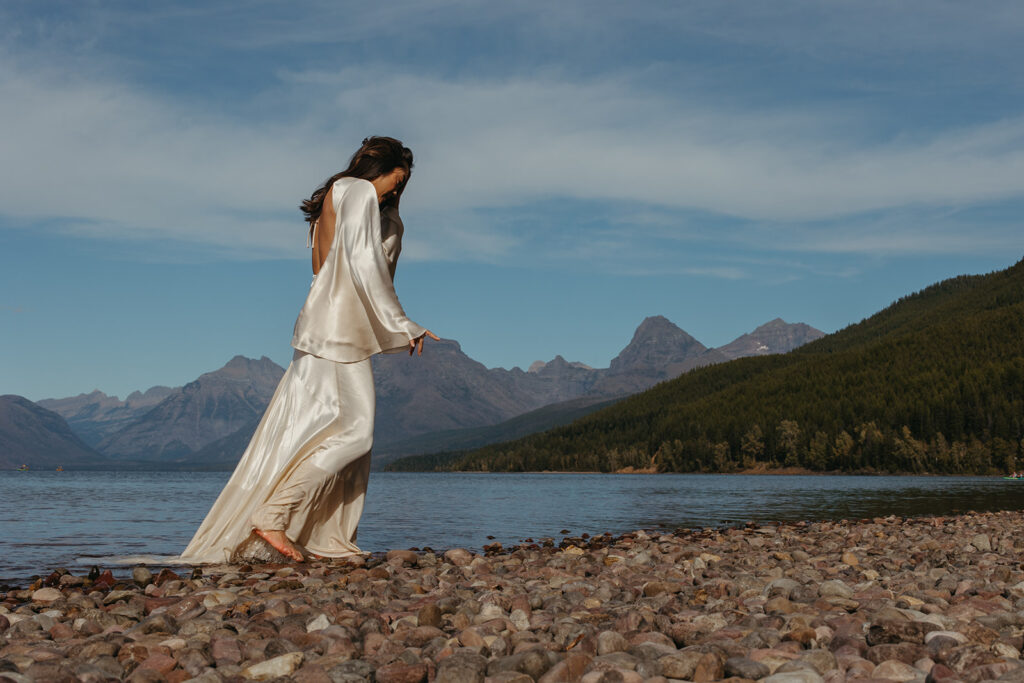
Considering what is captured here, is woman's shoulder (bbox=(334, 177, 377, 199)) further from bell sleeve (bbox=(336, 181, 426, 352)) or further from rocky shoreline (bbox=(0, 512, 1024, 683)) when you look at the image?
rocky shoreline (bbox=(0, 512, 1024, 683))

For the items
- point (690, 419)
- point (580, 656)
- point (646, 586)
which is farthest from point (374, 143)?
point (690, 419)

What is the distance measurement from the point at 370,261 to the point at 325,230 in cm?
79

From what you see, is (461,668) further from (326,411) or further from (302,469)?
(326,411)

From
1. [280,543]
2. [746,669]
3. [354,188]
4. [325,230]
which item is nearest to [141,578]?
[280,543]

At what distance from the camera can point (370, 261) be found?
10250mm

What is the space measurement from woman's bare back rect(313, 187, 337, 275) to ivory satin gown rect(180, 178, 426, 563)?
0.11m

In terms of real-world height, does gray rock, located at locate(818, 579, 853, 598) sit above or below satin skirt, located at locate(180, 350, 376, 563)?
below

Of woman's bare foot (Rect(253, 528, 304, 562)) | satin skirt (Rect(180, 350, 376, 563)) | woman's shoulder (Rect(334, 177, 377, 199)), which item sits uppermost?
woman's shoulder (Rect(334, 177, 377, 199))

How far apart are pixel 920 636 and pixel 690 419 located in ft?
642

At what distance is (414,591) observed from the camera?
8.01m

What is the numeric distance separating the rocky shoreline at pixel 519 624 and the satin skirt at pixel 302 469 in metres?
0.44

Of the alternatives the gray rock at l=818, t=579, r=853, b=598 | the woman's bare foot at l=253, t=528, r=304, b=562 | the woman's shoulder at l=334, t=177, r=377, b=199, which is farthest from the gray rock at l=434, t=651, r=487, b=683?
the woman's shoulder at l=334, t=177, r=377, b=199

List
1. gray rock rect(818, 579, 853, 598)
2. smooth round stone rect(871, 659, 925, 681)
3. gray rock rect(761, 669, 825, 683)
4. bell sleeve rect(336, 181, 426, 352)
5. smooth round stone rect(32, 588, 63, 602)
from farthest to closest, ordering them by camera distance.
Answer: bell sleeve rect(336, 181, 426, 352) → smooth round stone rect(32, 588, 63, 602) → gray rock rect(818, 579, 853, 598) → smooth round stone rect(871, 659, 925, 681) → gray rock rect(761, 669, 825, 683)

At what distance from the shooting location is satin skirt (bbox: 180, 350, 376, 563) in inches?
383
